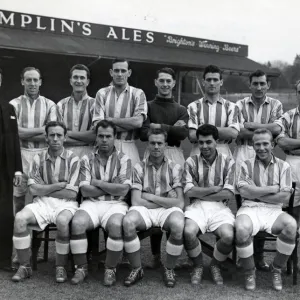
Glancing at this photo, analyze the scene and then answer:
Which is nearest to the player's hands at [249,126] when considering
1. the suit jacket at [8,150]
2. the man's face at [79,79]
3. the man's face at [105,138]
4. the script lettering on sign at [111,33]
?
the man's face at [105,138]

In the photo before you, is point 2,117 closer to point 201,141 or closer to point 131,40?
point 201,141

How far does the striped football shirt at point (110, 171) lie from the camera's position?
412cm

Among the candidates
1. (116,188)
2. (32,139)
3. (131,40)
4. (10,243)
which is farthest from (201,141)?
(131,40)

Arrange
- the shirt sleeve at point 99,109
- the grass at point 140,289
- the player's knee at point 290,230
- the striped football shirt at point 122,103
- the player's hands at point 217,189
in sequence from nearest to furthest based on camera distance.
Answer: the grass at point 140,289
the player's knee at point 290,230
the player's hands at point 217,189
the shirt sleeve at point 99,109
the striped football shirt at point 122,103

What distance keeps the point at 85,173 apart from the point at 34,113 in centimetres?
93

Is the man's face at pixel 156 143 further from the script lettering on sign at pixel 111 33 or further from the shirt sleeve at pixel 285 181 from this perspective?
the script lettering on sign at pixel 111 33

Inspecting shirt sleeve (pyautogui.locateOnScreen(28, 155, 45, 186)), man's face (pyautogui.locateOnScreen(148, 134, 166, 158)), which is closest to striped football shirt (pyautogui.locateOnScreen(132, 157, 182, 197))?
man's face (pyautogui.locateOnScreen(148, 134, 166, 158))

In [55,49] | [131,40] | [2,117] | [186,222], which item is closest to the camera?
[186,222]

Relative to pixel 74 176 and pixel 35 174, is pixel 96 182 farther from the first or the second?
pixel 35 174

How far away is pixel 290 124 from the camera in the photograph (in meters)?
4.48

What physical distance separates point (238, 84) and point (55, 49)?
50.7ft

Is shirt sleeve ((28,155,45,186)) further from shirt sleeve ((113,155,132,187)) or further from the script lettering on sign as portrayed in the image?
the script lettering on sign

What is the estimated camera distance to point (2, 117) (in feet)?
13.5

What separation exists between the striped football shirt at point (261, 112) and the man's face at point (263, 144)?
0.69 meters
